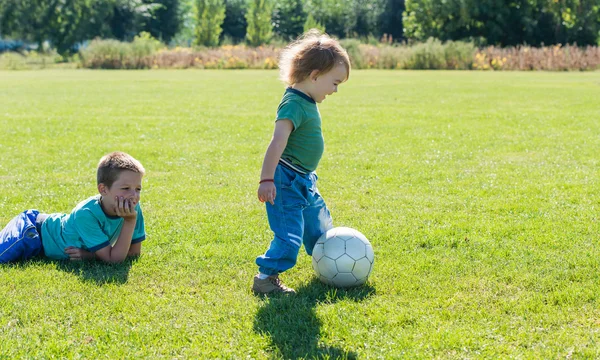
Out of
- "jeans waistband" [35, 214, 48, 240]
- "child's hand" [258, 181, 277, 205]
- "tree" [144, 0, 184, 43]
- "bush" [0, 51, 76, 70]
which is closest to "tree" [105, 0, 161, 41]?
"tree" [144, 0, 184, 43]

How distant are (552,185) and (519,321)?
413cm

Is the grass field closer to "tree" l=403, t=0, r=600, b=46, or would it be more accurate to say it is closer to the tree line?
"tree" l=403, t=0, r=600, b=46

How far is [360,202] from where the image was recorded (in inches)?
270

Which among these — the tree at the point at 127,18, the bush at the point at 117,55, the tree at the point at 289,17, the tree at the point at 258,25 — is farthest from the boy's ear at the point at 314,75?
the tree at the point at 289,17

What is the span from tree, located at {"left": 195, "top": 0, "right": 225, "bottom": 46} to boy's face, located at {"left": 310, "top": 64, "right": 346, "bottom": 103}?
51131mm

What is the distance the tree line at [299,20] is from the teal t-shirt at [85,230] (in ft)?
141

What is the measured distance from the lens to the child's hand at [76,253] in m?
4.86

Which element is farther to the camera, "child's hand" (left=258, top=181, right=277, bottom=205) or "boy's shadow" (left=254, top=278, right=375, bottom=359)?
"child's hand" (left=258, top=181, right=277, bottom=205)

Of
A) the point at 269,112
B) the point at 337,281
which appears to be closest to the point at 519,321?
the point at 337,281

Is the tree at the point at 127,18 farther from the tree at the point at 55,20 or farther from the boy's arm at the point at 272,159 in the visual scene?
the boy's arm at the point at 272,159

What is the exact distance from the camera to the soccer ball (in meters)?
4.36

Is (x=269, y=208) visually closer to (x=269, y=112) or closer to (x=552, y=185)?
(x=552, y=185)

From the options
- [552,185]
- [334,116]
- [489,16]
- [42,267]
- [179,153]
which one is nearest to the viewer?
[42,267]

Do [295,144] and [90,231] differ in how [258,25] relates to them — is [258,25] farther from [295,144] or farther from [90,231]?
[295,144]
